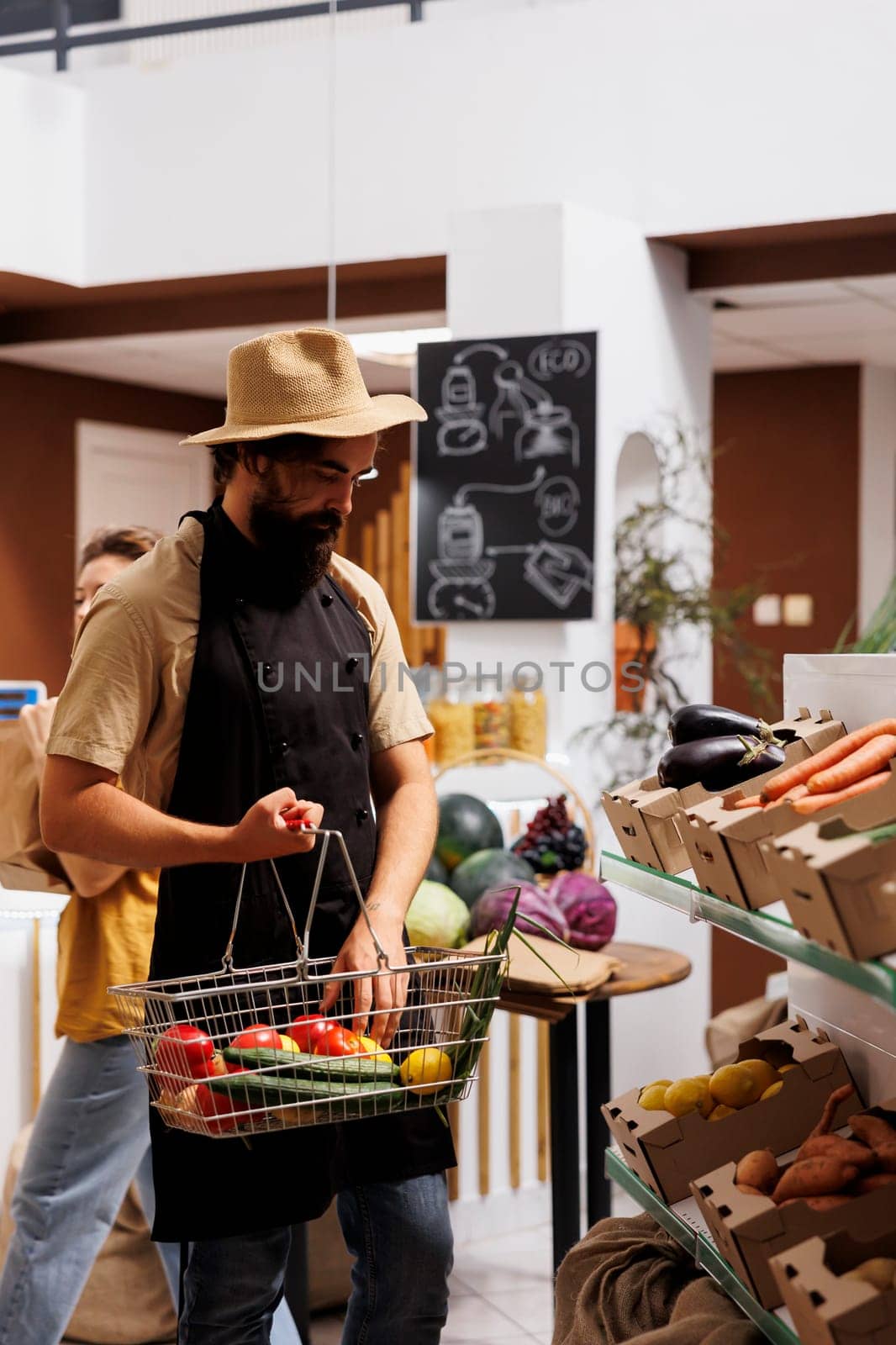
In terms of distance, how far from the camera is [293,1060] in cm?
160

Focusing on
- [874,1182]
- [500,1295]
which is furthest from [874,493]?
[874,1182]

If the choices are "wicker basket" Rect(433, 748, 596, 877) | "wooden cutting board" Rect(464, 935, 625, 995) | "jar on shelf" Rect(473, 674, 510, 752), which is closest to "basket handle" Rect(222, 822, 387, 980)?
"wooden cutting board" Rect(464, 935, 625, 995)

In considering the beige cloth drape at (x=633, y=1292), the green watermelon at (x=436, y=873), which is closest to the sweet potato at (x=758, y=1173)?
the beige cloth drape at (x=633, y=1292)

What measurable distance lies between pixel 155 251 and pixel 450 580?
2.04 m

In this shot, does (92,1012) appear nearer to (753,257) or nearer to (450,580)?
(450,580)

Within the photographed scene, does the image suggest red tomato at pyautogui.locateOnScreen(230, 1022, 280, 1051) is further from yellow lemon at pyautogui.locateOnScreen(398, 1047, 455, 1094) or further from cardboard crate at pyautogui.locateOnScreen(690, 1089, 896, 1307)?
cardboard crate at pyautogui.locateOnScreen(690, 1089, 896, 1307)

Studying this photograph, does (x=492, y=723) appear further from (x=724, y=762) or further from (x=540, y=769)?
(x=724, y=762)

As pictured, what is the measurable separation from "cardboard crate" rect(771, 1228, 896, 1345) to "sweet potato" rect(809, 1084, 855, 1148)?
28cm

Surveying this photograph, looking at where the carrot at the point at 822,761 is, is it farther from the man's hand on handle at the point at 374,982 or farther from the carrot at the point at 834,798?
the man's hand on handle at the point at 374,982

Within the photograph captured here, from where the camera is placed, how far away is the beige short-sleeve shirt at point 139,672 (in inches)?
75.5

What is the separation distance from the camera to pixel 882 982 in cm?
108

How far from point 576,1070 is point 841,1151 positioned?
149 cm

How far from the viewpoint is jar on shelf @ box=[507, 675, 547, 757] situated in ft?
14.9

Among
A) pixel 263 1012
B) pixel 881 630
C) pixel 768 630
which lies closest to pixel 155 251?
pixel 768 630
